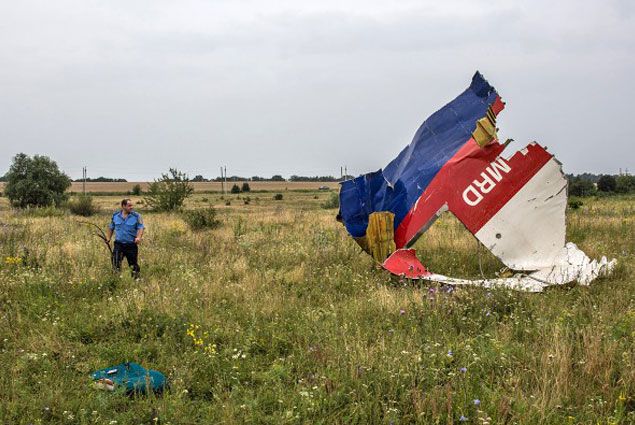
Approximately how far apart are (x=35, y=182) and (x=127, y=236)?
30.3 m

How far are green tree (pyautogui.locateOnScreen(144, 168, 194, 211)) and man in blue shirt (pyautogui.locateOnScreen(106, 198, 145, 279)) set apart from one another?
59.0ft

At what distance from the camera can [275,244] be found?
38.7 feet

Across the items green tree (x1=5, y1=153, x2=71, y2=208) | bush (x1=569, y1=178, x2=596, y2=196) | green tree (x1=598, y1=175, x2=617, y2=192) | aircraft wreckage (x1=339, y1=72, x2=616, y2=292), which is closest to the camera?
aircraft wreckage (x1=339, y1=72, x2=616, y2=292)

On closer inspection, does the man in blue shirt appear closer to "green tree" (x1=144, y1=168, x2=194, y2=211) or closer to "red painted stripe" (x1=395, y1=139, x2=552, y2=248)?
"red painted stripe" (x1=395, y1=139, x2=552, y2=248)

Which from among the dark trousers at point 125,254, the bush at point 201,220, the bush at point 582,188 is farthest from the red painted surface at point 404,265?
the bush at point 582,188

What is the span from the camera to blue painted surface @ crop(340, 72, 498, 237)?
869cm

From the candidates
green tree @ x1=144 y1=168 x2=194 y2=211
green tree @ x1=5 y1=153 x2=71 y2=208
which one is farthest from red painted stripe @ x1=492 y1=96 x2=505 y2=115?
green tree @ x1=5 y1=153 x2=71 y2=208

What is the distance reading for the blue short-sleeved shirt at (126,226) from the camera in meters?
8.73

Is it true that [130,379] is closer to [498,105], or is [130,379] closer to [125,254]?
[125,254]

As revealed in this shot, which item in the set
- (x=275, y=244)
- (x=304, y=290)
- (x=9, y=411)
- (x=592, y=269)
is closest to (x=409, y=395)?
(x=9, y=411)

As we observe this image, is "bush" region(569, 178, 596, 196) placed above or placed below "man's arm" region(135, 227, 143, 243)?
above

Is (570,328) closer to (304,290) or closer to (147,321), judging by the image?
(304,290)

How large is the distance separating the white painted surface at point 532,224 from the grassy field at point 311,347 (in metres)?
0.97

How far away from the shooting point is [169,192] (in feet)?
86.8
